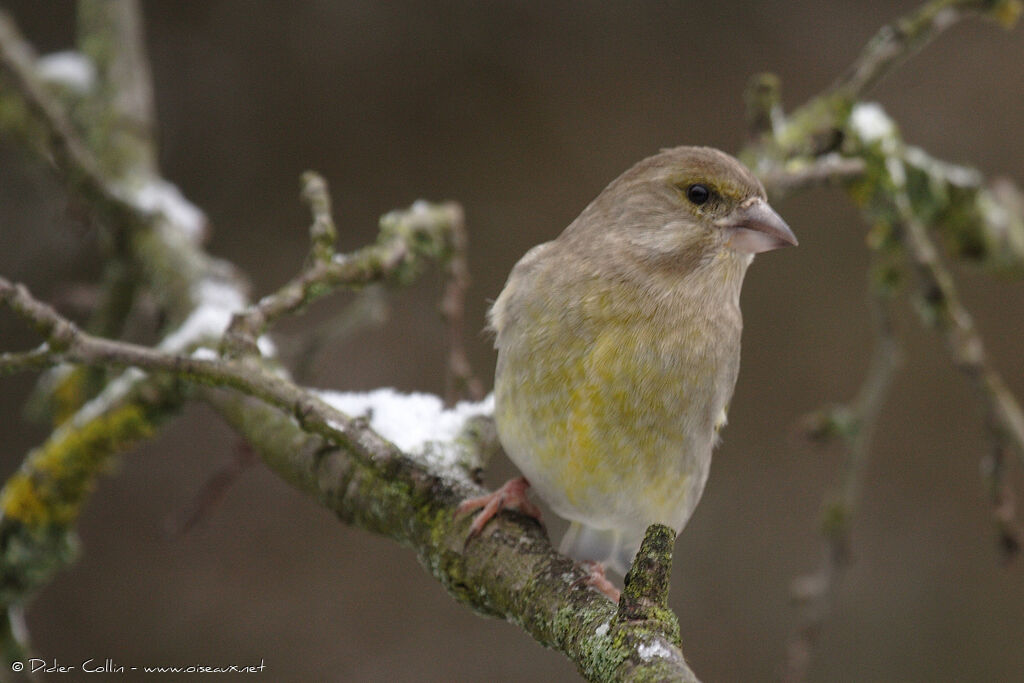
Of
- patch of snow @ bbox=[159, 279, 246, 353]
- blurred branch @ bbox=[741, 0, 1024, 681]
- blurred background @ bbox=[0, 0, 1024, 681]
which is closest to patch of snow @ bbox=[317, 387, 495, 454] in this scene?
patch of snow @ bbox=[159, 279, 246, 353]

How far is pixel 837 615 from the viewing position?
17.7ft

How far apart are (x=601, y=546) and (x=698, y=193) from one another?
1.18 metres

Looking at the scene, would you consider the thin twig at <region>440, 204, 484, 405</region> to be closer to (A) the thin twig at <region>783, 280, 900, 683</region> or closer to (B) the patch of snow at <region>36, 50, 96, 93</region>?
(A) the thin twig at <region>783, 280, 900, 683</region>

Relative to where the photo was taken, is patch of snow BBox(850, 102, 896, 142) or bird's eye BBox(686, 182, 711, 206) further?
patch of snow BBox(850, 102, 896, 142)

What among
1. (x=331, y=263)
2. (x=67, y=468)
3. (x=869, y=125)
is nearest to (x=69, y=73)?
(x=67, y=468)

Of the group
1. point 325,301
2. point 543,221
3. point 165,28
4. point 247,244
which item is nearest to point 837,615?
point 543,221

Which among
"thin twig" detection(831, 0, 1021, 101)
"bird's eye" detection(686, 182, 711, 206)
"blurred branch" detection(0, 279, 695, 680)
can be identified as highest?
"thin twig" detection(831, 0, 1021, 101)

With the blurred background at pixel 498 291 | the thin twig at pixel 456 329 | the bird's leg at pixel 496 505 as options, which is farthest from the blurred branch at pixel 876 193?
the blurred background at pixel 498 291

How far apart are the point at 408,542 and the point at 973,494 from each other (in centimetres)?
401

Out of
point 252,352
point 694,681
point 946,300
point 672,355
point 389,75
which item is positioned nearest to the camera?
point 694,681

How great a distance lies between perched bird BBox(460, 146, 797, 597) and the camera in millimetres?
2539

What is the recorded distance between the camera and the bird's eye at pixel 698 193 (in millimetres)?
2701

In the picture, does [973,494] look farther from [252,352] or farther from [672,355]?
[252,352]

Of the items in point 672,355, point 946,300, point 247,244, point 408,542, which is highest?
point 247,244
